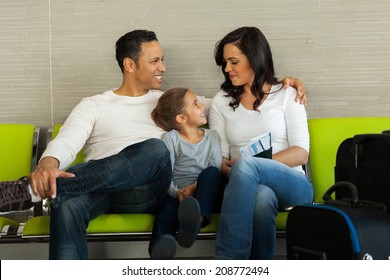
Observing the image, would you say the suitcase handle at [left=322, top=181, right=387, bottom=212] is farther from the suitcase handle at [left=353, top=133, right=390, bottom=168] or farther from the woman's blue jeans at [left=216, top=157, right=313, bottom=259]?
the woman's blue jeans at [left=216, top=157, right=313, bottom=259]

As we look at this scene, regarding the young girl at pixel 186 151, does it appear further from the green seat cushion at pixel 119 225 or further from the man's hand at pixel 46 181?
the man's hand at pixel 46 181

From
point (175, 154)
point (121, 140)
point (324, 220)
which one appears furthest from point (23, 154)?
point (324, 220)

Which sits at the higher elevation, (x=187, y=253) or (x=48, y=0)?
(x=48, y=0)

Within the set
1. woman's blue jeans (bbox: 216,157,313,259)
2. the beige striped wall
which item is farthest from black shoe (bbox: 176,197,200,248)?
the beige striped wall

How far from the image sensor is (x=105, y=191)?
3449mm

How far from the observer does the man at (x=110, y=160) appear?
3.30 m

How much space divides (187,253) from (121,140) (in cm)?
68

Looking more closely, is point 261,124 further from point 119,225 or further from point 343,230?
point 343,230

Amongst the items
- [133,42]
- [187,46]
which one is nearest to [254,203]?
[133,42]

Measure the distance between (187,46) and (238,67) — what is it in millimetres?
600

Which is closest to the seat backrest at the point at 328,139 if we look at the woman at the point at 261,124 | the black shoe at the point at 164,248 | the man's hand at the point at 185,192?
the woman at the point at 261,124
